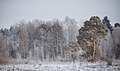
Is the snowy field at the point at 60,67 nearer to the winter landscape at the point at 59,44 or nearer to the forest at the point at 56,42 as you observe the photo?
the winter landscape at the point at 59,44

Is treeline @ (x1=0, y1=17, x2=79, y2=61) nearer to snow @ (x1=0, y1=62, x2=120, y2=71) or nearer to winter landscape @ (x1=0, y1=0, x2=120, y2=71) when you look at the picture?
winter landscape @ (x1=0, y1=0, x2=120, y2=71)

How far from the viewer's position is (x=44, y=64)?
613 cm

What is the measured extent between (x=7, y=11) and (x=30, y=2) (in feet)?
2.21

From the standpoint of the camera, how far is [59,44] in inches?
243

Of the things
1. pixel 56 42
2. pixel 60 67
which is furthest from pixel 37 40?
pixel 60 67

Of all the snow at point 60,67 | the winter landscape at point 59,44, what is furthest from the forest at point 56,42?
the snow at point 60,67

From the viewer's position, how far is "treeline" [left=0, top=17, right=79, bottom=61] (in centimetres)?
612

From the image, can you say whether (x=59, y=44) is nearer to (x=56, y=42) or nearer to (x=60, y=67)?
(x=56, y=42)

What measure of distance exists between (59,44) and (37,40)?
1.89 feet

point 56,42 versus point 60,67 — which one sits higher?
point 56,42

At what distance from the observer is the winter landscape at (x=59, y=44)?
6.11 metres

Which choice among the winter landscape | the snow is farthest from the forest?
the snow

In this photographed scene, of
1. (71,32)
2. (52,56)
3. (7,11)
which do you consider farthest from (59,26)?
(7,11)

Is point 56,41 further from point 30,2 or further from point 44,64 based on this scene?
point 30,2
